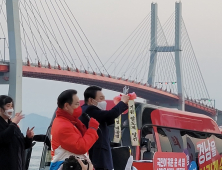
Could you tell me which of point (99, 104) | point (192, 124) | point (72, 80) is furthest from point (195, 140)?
point (72, 80)

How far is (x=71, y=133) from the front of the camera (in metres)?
3.20

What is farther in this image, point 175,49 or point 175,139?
point 175,49

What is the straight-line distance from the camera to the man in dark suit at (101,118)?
3.97 metres

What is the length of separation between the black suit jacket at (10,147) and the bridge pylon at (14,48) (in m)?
17.9

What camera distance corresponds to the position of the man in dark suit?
156 inches

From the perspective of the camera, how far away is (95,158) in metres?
4.00

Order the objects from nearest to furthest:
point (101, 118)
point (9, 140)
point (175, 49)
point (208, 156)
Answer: point (9, 140) < point (101, 118) < point (208, 156) < point (175, 49)

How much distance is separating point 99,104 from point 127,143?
119cm

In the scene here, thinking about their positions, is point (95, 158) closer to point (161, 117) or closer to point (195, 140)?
point (161, 117)

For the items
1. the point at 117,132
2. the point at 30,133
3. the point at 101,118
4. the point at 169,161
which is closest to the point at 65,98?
the point at 101,118

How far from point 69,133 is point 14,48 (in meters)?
19.6

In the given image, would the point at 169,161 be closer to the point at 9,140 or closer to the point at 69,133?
the point at 9,140

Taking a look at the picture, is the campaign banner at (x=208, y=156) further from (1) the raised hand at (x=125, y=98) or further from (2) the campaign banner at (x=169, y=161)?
(1) the raised hand at (x=125, y=98)

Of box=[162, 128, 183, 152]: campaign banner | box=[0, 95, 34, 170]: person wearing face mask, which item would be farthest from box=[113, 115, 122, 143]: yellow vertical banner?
box=[0, 95, 34, 170]: person wearing face mask
